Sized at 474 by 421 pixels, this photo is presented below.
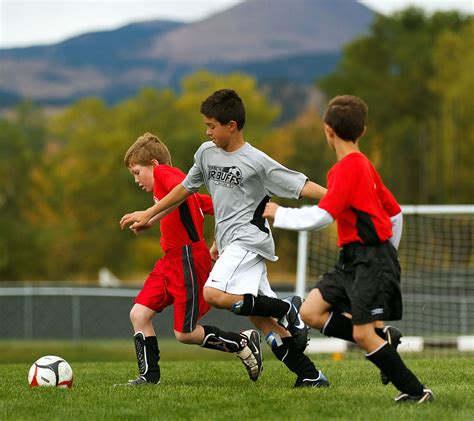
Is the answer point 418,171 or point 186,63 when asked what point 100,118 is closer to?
point 418,171

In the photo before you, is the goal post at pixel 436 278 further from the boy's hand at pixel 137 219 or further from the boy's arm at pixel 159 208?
the boy's hand at pixel 137 219

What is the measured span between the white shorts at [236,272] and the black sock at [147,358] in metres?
0.89

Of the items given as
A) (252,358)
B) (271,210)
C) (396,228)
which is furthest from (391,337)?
(252,358)

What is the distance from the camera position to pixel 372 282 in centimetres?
595

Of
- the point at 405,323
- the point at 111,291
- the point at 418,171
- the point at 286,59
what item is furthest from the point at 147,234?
the point at 286,59

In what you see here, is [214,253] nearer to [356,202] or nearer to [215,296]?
[215,296]

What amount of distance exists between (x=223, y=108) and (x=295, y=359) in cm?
175

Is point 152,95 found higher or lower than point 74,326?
higher

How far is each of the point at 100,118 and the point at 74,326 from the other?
179 ft

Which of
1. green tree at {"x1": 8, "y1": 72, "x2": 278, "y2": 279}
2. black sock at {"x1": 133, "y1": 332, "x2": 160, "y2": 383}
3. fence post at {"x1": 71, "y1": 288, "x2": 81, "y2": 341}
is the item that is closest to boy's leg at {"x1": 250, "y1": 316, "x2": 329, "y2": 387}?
black sock at {"x1": 133, "y1": 332, "x2": 160, "y2": 383}

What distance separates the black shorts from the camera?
5941 millimetres

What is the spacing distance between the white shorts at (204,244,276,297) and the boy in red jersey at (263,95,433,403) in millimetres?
879

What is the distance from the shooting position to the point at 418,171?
49.5 m

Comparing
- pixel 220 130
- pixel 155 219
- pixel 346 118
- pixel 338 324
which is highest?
pixel 346 118
